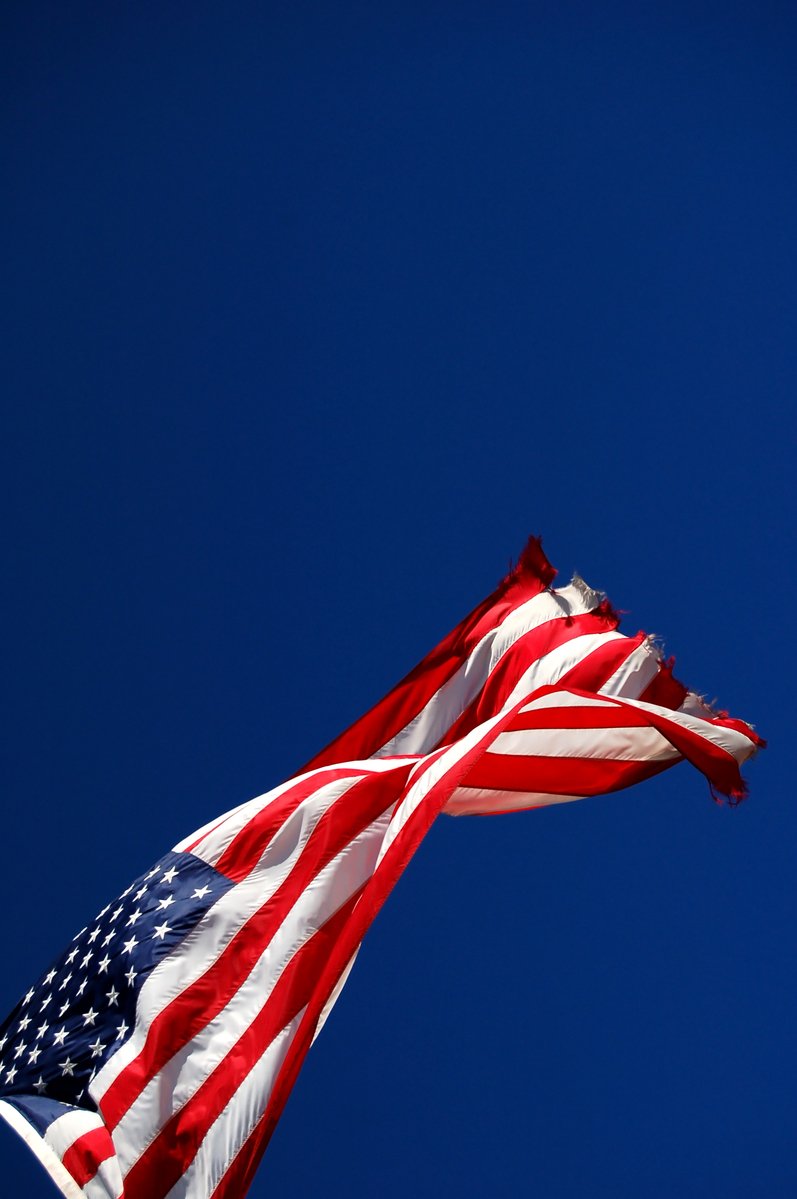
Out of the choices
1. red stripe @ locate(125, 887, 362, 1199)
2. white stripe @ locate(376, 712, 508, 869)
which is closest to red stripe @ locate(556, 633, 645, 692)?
white stripe @ locate(376, 712, 508, 869)

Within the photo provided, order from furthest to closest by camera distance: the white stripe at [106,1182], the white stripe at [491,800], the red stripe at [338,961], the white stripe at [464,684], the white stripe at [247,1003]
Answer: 1. the white stripe at [464,684]
2. the white stripe at [491,800]
3. the white stripe at [247,1003]
4. the red stripe at [338,961]
5. the white stripe at [106,1182]

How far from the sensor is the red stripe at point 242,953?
4.63m

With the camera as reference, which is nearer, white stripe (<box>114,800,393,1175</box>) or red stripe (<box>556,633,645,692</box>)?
white stripe (<box>114,800,393,1175</box>)

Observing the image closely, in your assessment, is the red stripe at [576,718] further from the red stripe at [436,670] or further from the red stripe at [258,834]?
the red stripe at [436,670]

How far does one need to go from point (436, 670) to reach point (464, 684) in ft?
0.42

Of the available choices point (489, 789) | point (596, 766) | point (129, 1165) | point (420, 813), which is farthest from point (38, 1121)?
point (596, 766)

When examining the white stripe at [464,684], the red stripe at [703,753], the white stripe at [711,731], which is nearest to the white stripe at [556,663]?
the white stripe at [464,684]

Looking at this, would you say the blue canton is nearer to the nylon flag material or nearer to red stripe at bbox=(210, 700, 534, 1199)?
the nylon flag material

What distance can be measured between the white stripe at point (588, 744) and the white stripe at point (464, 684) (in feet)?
2.16

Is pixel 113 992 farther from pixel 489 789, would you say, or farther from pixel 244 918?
pixel 489 789

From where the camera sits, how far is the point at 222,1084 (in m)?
4.56

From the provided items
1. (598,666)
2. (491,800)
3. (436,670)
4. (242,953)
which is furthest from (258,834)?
(598,666)

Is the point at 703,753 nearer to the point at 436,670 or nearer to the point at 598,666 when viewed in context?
the point at 598,666

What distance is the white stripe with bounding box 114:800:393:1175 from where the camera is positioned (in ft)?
14.9
